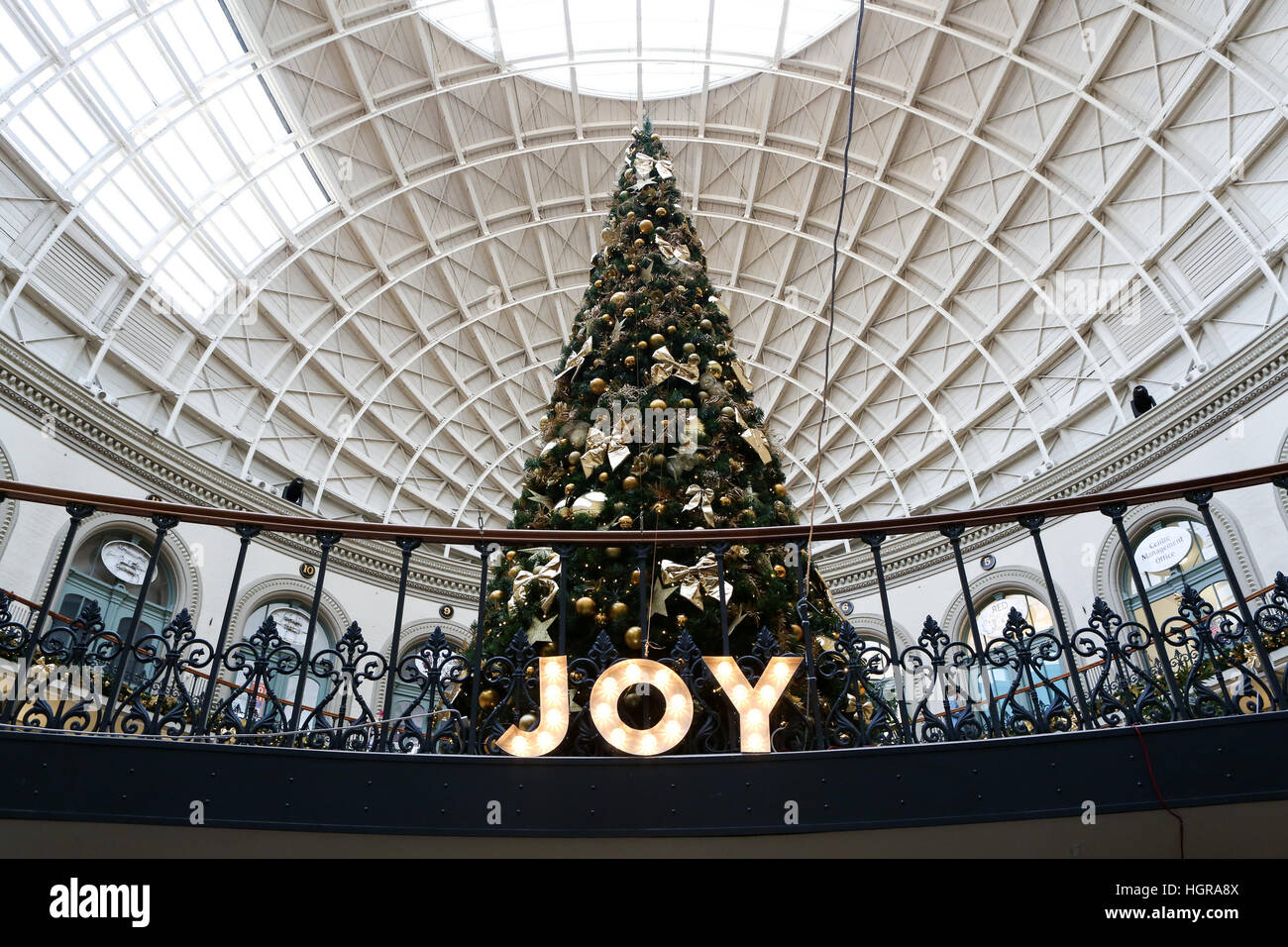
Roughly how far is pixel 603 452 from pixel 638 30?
54.5 ft

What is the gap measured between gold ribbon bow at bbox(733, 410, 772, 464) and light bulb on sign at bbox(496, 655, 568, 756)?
2.49 metres

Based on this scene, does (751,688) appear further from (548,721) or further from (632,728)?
(548,721)

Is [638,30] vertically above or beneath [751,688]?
above

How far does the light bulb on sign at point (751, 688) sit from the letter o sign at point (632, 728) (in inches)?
8.1

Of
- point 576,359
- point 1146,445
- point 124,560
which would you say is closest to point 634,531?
point 576,359

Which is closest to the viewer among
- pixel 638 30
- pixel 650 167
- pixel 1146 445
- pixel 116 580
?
pixel 650 167

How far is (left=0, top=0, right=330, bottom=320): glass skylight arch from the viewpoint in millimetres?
13891

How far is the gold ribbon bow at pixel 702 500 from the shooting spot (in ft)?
16.0

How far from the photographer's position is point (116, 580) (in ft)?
50.3

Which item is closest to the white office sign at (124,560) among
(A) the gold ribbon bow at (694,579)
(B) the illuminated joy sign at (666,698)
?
(A) the gold ribbon bow at (694,579)

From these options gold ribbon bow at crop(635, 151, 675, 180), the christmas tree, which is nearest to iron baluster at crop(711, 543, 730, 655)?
the christmas tree

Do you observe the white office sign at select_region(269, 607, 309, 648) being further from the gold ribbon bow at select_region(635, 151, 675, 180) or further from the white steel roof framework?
the gold ribbon bow at select_region(635, 151, 675, 180)

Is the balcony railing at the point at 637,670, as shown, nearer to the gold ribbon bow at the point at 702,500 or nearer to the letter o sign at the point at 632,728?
the letter o sign at the point at 632,728
